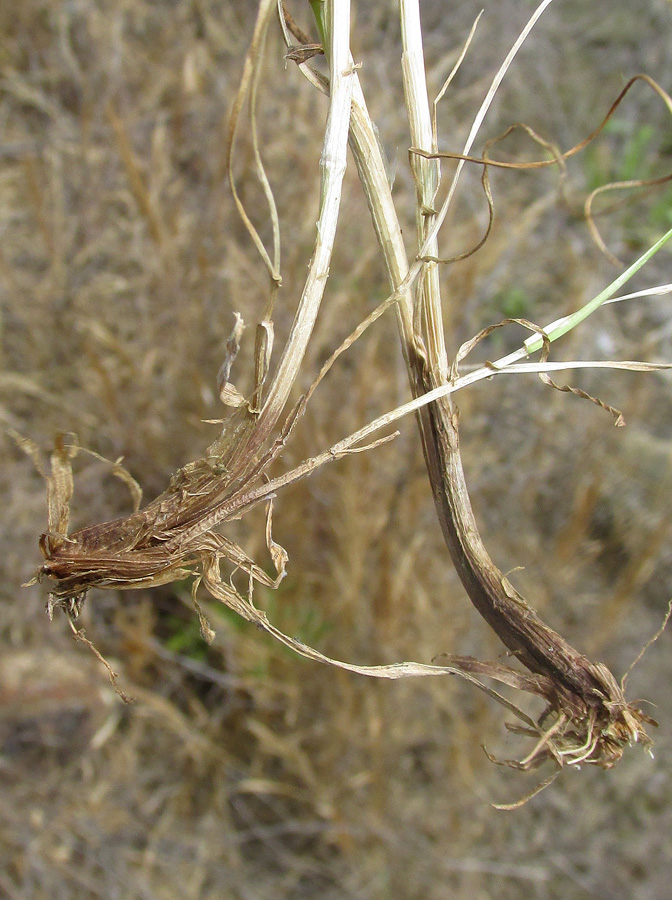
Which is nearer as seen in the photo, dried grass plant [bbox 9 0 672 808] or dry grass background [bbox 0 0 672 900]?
dried grass plant [bbox 9 0 672 808]

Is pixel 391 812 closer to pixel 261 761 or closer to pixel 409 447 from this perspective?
pixel 261 761

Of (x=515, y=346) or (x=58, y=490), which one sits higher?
(x=515, y=346)

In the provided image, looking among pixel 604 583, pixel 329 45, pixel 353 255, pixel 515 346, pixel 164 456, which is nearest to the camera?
pixel 329 45

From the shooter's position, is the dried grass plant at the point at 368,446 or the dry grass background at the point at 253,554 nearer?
the dried grass plant at the point at 368,446

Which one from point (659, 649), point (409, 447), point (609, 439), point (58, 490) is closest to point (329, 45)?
point (58, 490)

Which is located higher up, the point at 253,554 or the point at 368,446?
the point at 368,446

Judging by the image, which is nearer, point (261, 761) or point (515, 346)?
point (261, 761)

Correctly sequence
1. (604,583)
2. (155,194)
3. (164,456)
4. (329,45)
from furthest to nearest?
(604,583)
(164,456)
(155,194)
(329,45)

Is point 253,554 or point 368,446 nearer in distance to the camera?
point 368,446
